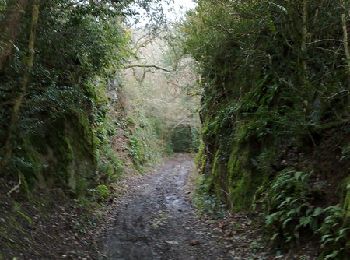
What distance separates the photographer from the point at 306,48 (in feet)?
29.8

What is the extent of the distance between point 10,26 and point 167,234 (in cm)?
592

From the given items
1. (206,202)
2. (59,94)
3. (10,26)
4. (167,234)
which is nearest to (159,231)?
(167,234)

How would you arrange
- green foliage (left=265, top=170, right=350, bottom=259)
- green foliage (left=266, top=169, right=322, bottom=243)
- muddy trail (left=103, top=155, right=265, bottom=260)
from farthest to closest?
1. muddy trail (left=103, top=155, right=265, bottom=260)
2. green foliage (left=266, top=169, right=322, bottom=243)
3. green foliage (left=265, top=170, right=350, bottom=259)

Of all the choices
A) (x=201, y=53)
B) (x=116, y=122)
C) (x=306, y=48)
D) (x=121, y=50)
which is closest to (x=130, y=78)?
(x=116, y=122)

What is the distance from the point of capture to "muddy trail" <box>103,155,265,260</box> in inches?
336

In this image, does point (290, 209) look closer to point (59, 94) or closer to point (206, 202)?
point (206, 202)

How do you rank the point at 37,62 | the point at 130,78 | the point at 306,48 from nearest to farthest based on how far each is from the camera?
1. the point at 306,48
2. the point at 37,62
3. the point at 130,78

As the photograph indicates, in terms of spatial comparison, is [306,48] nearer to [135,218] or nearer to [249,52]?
[249,52]

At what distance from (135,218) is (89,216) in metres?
1.31

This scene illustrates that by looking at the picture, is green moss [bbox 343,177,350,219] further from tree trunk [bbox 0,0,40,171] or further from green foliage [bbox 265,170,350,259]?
tree trunk [bbox 0,0,40,171]

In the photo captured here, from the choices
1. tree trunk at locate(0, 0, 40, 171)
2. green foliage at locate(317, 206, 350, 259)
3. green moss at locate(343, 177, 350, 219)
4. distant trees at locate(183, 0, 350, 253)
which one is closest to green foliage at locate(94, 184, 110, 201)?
distant trees at locate(183, 0, 350, 253)

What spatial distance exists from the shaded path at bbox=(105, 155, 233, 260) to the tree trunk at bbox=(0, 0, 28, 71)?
4.62 metres

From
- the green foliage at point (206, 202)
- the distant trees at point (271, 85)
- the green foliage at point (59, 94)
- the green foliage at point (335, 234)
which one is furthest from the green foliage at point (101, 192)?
the green foliage at point (335, 234)

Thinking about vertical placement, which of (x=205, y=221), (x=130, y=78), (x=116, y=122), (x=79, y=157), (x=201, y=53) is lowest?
(x=205, y=221)
